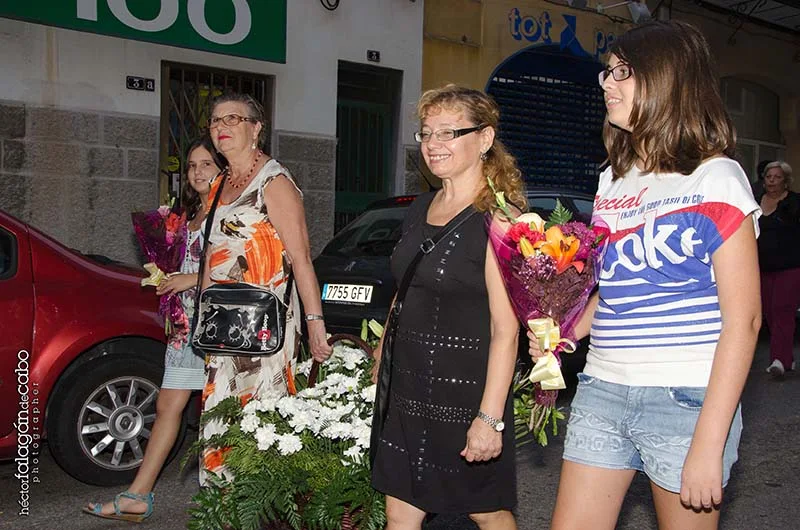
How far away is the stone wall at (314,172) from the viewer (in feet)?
40.2

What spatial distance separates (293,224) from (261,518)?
1298 mm

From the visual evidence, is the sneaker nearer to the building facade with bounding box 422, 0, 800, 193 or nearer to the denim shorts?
the building facade with bounding box 422, 0, 800, 193

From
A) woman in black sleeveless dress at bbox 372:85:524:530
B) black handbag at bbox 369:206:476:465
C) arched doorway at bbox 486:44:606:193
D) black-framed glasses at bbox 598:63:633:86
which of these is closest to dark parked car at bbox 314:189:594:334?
black handbag at bbox 369:206:476:465

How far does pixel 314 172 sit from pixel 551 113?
5648 millimetres

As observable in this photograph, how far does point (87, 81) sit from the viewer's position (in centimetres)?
1042

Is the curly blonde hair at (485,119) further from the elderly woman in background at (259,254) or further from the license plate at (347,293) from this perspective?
the license plate at (347,293)

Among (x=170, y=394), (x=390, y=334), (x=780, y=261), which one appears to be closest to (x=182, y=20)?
(x=780, y=261)

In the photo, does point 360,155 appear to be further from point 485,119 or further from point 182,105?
point 485,119

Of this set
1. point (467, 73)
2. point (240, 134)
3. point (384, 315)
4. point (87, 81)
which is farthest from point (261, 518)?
point (467, 73)

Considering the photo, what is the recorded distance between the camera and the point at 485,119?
3.37 m

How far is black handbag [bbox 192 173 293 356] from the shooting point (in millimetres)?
4145

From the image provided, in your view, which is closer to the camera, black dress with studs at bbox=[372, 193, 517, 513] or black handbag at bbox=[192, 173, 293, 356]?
black dress with studs at bbox=[372, 193, 517, 513]

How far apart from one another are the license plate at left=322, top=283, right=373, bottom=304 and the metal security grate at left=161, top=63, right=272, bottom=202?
169 inches

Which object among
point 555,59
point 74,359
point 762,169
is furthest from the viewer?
point 555,59
